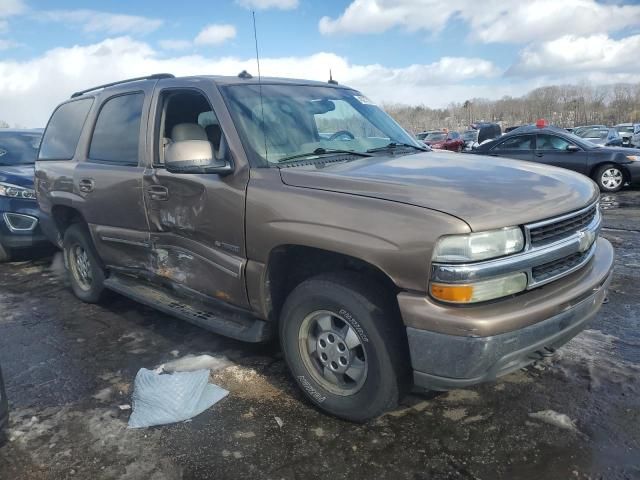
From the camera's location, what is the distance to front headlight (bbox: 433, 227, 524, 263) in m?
2.23

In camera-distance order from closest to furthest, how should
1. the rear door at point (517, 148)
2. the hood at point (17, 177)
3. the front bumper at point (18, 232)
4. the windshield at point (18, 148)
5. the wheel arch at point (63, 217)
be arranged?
the wheel arch at point (63, 217) → the front bumper at point (18, 232) → the hood at point (17, 177) → the windshield at point (18, 148) → the rear door at point (517, 148)

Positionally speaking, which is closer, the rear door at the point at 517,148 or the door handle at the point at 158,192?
the door handle at the point at 158,192

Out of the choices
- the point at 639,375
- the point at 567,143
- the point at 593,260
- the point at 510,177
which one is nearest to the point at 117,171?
the point at 510,177

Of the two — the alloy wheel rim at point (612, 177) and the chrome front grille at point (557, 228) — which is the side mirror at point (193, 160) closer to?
the chrome front grille at point (557, 228)

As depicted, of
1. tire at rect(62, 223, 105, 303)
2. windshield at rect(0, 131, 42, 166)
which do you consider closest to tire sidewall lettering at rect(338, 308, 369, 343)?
tire at rect(62, 223, 105, 303)

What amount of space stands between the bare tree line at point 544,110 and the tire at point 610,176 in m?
68.4

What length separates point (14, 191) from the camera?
21.8ft

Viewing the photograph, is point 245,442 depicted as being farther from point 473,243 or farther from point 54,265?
point 54,265

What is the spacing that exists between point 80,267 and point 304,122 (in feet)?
9.99

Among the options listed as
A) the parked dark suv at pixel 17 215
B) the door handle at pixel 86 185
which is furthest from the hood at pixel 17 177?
→ the door handle at pixel 86 185

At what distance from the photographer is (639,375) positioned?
10.4 ft

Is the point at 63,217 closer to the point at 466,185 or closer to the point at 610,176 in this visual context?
the point at 466,185

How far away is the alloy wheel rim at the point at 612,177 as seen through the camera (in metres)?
11.3

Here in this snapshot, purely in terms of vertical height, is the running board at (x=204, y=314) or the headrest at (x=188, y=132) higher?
the headrest at (x=188, y=132)
